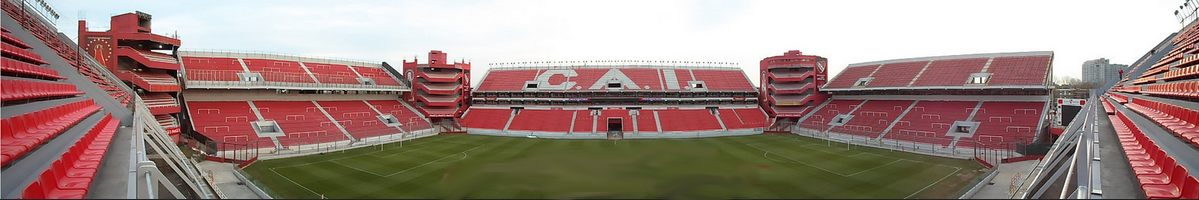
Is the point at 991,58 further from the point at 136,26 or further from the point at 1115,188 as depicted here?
the point at 136,26

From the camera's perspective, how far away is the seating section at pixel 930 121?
28.1m

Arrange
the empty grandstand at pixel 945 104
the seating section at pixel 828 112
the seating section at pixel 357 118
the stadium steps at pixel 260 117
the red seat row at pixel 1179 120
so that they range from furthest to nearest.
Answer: the seating section at pixel 828 112
the seating section at pixel 357 118
the empty grandstand at pixel 945 104
the stadium steps at pixel 260 117
the red seat row at pixel 1179 120

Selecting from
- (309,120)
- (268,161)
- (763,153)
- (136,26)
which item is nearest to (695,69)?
(763,153)

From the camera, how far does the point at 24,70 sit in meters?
11.9

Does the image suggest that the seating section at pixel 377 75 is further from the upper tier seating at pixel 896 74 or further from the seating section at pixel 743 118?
the upper tier seating at pixel 896 74

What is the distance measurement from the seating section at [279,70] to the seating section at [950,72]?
45332 millimetres

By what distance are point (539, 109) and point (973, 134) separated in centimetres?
2960

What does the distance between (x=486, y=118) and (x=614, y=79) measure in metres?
11.7

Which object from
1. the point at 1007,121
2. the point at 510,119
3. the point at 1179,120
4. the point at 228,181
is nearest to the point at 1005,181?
the point at 1179,120

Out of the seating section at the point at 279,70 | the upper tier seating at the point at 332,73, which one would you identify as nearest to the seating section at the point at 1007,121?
the upper tier seating at the point at 332,73

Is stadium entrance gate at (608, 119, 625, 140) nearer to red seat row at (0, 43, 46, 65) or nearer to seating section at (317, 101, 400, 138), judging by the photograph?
seating section at (317, 101, 400, 138)

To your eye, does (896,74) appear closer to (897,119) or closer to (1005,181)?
(897,119)

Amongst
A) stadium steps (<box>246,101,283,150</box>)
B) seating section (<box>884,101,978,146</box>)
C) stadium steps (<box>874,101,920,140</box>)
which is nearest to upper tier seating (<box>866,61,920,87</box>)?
stadium steps (<box>874,101,920,140</box>)

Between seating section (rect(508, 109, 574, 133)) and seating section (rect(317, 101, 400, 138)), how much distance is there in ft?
29.3
